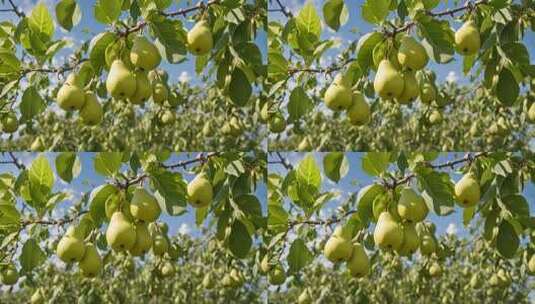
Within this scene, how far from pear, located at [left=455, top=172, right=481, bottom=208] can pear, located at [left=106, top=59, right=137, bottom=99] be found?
97 cm

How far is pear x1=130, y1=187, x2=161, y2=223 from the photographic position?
1.87 m

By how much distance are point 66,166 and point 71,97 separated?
0.29 m

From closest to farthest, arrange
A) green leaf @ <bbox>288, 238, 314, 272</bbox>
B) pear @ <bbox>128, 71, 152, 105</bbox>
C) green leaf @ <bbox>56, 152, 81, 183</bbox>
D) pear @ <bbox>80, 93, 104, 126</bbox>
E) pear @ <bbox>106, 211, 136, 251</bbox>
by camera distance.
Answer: pear @ <bbox>106, 211, 136, 251</bbox> → pear @ <bbox>128, 71, 152, 105</bbox> → pear @ <bbox>80, 93, 104, 126</bbox> → green leaf @ <bbox>56, 152, 81, 183</bbox> → green leaf @ <bbox>288, 238, 314, 272</bbox>

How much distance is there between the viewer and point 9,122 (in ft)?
7.88

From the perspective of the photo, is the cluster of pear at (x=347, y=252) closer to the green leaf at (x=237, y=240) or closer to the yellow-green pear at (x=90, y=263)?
the green leaf at (x=237, y=240)

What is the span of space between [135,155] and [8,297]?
36.2 inches

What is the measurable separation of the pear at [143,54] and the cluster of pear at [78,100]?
22 centimetres

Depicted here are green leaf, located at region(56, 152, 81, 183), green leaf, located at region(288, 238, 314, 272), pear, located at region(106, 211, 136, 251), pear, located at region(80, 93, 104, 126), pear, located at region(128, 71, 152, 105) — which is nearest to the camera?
pear, located at region(106, 211, 136, 251)

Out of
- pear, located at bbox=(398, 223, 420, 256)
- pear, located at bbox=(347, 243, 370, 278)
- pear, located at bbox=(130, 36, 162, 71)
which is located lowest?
pear, located at bbox=(347, 243, 370, 278)

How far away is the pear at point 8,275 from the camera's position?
2.36 meters

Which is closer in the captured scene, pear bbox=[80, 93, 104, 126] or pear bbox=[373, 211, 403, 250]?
pear bbox=[373, 211, 403, 250]

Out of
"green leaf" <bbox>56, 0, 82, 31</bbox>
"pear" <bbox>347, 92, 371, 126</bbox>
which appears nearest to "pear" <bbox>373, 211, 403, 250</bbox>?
"pear" <bbox>347, 92, 371, 126</bbox>

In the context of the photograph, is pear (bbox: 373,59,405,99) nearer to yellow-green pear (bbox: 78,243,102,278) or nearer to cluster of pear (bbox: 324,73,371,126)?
cluster of pear (bbox: 324,73,371,126)

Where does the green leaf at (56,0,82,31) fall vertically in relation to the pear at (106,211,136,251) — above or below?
above
